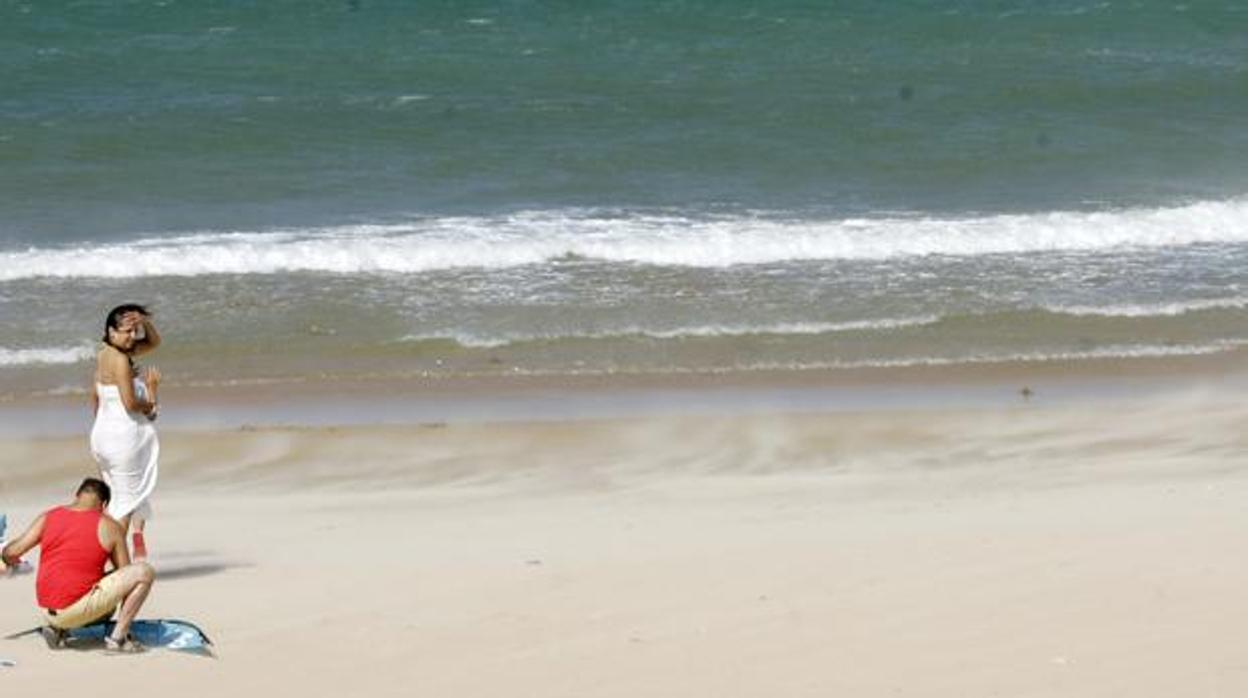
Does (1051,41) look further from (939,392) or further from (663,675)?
(663,675)

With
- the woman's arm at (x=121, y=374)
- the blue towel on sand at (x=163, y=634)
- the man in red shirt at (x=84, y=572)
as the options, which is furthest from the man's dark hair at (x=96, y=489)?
the woman's arm at (x=121, y=374)

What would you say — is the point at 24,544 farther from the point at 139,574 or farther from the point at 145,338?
the point at 145,338

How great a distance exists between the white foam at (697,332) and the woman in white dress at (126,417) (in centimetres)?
591

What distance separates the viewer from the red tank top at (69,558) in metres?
8.77

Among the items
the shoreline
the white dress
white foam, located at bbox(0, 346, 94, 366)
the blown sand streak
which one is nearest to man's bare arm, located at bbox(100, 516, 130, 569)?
the blown sand streak

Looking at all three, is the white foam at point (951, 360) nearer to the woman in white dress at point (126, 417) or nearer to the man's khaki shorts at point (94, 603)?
the woman in white dress at point (126, 417)

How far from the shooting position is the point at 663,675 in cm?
836

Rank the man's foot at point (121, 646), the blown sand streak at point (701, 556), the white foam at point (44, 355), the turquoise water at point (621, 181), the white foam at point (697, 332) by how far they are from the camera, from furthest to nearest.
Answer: the turquoise water at point (621, 181), the white foam at point (697, 332), the white foam at point (44, 355), the man's foot at point (121, 646), the blown sand streak at point (701, 556)

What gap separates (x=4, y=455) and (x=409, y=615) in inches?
187

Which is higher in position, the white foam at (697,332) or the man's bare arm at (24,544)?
the man's bare arm at (24,544)

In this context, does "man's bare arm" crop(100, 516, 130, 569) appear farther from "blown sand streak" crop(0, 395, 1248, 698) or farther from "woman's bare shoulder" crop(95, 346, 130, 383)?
"woman's bare shoulder" crop(95, 346, 130, 383)

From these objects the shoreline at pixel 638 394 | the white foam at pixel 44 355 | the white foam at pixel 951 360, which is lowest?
the white foam at pixel 951 360

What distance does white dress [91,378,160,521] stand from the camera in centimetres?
979

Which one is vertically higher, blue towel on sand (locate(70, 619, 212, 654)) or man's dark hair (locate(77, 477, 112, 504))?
man's dark hair (locate(77, 477, 112, 504))
